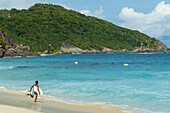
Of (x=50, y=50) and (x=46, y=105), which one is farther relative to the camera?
(x=50, y=50)

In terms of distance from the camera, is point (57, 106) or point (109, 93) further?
point (109, 93)

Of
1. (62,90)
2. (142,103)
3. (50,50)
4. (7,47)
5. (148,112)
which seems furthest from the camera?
(50,50)

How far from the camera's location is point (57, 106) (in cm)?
2042

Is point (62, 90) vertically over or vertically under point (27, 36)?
under

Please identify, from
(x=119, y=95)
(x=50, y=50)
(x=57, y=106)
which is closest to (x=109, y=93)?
(x=119, y=95)

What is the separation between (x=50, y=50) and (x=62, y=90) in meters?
160

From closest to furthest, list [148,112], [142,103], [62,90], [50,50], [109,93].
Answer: [148,112] → [142,103] → [109,93] → [62,90] → [50,50]

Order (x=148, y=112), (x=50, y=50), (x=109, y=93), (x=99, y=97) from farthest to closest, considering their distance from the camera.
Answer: (x=50, y=50)
(x=109, y=93)
(x=99, y=97)
(x=148, y=112)

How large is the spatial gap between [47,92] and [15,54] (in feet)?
389

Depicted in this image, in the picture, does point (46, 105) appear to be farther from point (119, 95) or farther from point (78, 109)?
point (119, 95)

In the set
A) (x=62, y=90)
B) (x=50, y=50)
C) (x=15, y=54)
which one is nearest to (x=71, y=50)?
(x=50, y=50)

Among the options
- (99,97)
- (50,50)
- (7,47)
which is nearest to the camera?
(99,97)

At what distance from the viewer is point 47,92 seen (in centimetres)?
2831

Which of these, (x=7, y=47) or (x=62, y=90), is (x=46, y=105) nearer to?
(x=62, y=90)
